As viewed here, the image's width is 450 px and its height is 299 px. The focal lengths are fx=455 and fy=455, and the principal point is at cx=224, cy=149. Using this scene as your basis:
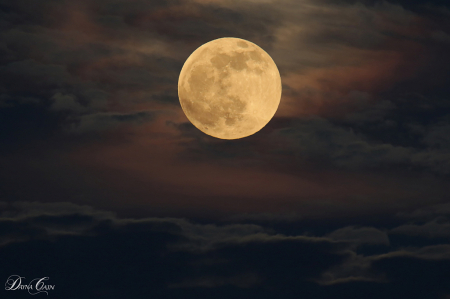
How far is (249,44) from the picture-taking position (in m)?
18.2

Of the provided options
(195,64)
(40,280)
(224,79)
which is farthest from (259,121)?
(40,280)

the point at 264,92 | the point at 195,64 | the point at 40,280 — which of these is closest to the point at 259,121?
the point at 264,92

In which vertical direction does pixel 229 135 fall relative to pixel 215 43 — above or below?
below

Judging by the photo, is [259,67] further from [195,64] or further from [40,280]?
[40,280]

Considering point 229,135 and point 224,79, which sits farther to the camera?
point 229,135

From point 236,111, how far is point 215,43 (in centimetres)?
294

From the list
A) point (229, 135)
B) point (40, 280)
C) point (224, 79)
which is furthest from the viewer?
point (40, 280)

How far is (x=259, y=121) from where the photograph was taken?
58.5 feet

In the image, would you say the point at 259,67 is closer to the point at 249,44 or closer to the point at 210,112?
the point at 249,44

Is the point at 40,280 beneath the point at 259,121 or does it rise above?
beneath

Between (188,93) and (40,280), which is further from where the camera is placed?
(40,280)

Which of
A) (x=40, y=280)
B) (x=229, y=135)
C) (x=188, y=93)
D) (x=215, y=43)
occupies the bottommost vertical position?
(x=40, y=280)

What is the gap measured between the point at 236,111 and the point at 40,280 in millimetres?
12890

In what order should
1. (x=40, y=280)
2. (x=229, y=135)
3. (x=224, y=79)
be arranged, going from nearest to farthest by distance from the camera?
(x=224, y=79), (x=229, y=135), (x=40, y=280)
